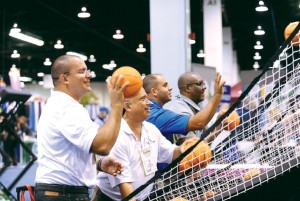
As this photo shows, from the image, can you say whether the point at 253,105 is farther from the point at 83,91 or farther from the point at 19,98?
the point at 19,98

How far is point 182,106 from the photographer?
17.6 ft

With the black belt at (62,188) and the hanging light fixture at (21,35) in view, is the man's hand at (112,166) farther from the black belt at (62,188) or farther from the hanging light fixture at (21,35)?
the hanging light fixture at (21,35)

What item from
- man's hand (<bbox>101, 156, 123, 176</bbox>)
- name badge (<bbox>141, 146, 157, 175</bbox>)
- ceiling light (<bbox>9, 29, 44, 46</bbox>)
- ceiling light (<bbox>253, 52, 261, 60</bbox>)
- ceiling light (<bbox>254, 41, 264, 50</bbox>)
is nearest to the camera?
man's hand (<bbox>101, 156, 123, 176</bbox>)

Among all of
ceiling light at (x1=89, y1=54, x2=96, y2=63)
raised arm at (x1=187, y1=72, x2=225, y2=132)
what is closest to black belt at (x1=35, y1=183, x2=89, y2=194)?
raised arm at (x1=187, y1=72, x2=225, y2=132)

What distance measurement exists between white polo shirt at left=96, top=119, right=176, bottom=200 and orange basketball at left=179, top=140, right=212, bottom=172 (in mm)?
249

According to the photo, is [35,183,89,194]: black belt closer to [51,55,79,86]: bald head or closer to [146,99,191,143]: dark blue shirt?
[51,55,79,86]: bald head

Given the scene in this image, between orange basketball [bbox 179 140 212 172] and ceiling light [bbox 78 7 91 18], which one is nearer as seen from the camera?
orange basketball [bbox 179 140 212 172]

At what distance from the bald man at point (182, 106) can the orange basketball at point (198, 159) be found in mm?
705

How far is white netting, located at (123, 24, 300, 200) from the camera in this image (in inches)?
136

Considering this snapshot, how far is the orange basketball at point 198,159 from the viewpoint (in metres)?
3.70

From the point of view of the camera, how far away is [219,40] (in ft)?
57.3

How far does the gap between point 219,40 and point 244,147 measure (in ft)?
45.6

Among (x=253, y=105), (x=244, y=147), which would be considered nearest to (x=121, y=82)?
(x=244, y=147)

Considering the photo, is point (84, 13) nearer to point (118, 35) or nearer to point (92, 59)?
point (118, 35)
